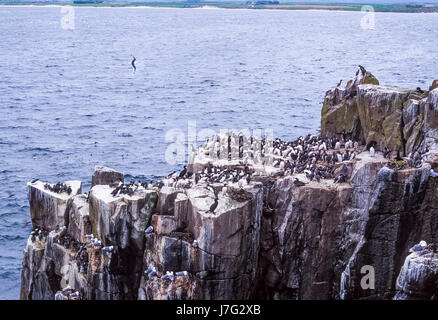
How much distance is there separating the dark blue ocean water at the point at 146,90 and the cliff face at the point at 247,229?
893 cm

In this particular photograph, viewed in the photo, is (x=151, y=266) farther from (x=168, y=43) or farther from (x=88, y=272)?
(x=168, y=43)

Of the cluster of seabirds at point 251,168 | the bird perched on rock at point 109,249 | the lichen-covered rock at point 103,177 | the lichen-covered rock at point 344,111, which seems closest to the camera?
the bird perched on rock at point 109,249

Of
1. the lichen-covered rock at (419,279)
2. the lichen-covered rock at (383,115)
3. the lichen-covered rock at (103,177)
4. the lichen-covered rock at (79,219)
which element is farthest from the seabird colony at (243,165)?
the lichen-covered rock at (103,177)

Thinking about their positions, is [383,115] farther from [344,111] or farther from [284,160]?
[284,160]

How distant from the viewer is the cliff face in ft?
97.2

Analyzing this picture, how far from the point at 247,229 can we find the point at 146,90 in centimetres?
7103

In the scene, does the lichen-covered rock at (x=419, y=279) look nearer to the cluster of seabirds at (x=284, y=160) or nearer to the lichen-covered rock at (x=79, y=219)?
the cluster of seabirds at (x=284, y=160)

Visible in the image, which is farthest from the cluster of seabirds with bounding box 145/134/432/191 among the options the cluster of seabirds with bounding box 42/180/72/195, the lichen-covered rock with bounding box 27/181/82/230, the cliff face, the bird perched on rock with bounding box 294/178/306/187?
the cluster of seabirds with bounding box 42/180/72/195

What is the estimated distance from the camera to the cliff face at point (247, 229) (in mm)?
29625

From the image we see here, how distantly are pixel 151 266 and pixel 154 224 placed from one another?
6.55ft

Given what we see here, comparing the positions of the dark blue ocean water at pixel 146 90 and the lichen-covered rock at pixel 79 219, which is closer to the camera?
the lichen-covered rock at pixel 79 219

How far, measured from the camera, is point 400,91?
123ft

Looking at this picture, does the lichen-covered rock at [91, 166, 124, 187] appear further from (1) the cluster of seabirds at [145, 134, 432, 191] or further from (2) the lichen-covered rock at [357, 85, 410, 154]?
(2) the lichen-covered rock at [357, 85, 410, 154]

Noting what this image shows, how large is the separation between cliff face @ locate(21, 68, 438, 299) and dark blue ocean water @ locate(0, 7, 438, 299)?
8933 millimetres
